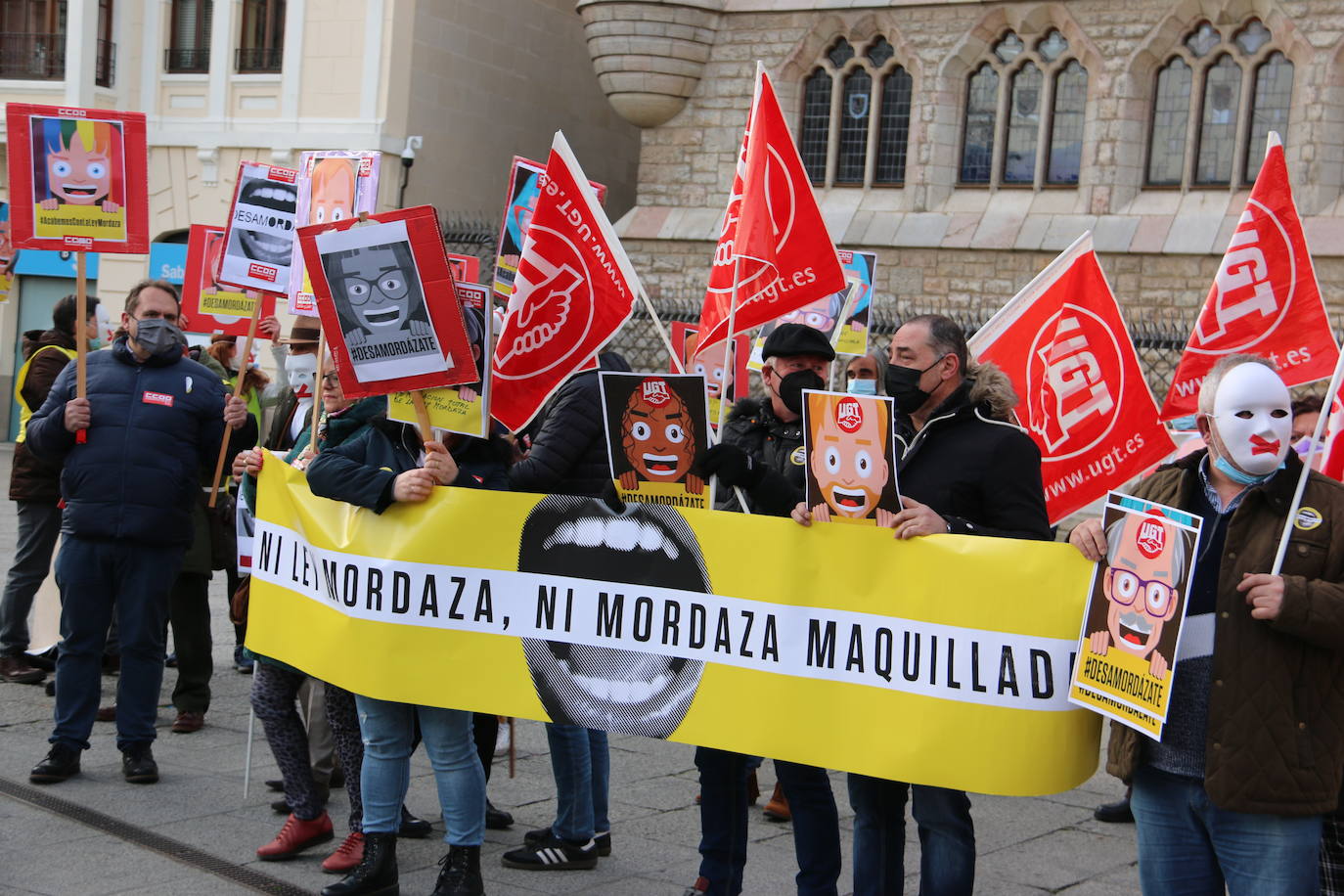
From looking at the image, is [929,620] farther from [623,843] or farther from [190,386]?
[190,386]

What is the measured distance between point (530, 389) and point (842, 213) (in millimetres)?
15222

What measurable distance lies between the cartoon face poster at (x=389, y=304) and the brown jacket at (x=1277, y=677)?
239 centimetres

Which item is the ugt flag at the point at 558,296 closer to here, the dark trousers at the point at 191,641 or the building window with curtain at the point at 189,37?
the dark trousers at the point at 191,641

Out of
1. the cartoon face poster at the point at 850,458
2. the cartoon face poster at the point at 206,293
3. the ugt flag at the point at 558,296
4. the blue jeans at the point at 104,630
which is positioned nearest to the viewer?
the cartoon face poster at the point at 850,458

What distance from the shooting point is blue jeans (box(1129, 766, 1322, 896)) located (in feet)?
11.1

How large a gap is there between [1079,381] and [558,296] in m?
2.49

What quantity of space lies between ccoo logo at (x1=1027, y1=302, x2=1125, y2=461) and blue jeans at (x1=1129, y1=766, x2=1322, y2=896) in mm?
3004

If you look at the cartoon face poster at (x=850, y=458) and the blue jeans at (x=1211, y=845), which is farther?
the cartoon face poster at (x=850, y=458)

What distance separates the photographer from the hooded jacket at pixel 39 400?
7.90 meters

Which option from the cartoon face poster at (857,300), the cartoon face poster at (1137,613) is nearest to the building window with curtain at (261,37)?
the cartoon face poster at (857,300)

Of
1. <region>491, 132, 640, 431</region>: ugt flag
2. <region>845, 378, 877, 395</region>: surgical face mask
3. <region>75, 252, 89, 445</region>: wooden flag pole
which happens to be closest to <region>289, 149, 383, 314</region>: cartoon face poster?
<region>75, 252, 89, 445</region>: wooden flag pole

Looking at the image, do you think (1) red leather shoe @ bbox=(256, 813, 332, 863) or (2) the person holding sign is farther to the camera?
(1) red leather shoe @ bbox=(256, 813, 332, 863)

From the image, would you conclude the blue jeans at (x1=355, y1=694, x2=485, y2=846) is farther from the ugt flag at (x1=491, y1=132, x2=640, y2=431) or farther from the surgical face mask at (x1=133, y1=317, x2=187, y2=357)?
the surgical face mask at (x1=133, y1=317, x2=187, y2=357)

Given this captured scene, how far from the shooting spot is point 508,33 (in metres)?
23.5
